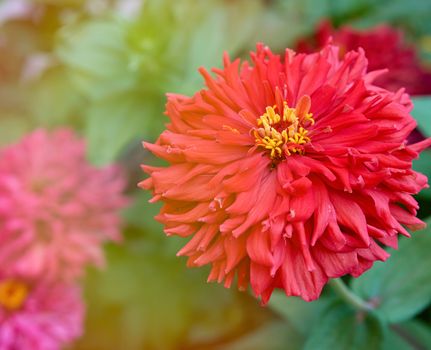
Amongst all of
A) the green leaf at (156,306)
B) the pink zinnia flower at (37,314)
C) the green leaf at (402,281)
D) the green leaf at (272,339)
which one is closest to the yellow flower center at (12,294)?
the pink zinnia flower at (37,314)

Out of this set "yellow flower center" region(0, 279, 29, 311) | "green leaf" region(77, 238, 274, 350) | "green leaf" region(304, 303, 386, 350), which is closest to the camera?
"green leaf" region(304, 303, 386, 350)

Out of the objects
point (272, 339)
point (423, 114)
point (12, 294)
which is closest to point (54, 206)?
point (12, 294)

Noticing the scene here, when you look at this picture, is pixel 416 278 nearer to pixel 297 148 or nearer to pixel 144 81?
pixel 297 148

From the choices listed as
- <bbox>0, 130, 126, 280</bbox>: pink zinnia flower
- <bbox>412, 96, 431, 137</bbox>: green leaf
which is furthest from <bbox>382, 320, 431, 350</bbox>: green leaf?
<bbox>0, 130, 126, 280</bbox>: pink zinnia flower

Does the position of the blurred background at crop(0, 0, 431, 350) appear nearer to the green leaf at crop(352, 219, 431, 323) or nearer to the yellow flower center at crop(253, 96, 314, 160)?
the green leaf at crop(352, 219, 431, 323)

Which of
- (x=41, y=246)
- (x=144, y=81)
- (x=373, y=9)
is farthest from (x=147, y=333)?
(x=373, y=9)

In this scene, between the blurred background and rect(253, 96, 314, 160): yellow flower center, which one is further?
the blurred background

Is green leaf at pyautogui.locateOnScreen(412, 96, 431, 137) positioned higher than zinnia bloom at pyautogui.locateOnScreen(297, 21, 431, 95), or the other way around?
zinnia bloom at pyautogui.locateOnScreen(297, 21, 431, 95)

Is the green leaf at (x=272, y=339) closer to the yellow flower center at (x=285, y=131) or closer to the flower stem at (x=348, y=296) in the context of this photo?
the flower stem at (x=348, y=296)
